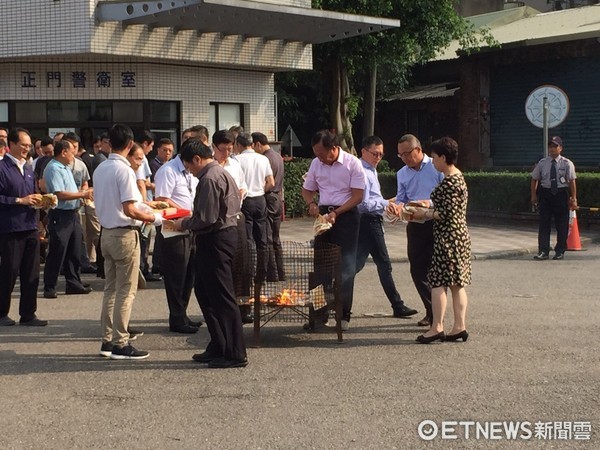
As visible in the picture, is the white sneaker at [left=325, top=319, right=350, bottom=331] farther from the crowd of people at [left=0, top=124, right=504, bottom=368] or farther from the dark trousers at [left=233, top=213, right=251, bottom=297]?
the dark trousers at [left=233, top=213, right=251, bottom=297]

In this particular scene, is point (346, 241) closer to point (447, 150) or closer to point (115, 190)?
point (447, 150)

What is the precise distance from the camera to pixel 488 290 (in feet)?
40.4

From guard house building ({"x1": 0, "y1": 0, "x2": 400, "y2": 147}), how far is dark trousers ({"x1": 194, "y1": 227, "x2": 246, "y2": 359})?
405 inches

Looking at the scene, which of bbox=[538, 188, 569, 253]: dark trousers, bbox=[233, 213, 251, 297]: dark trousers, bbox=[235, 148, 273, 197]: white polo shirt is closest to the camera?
bbox=[233, 213, 251, 297]: dark trousers

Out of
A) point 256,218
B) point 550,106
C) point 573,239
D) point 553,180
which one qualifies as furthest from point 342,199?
point 550,106

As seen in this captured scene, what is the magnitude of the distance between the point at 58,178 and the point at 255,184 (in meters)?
2.38

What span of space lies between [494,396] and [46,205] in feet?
17.4

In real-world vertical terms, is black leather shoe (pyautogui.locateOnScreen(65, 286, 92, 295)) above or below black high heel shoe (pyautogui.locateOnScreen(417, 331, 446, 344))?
below

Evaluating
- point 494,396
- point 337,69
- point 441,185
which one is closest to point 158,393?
point 494,396

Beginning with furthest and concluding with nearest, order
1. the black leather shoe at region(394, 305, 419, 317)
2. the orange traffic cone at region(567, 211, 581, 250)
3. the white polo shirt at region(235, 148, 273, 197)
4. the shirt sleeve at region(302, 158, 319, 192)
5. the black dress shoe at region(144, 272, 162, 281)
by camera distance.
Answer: the orange traffic cone at region(567, 211, 581, 250), the black dress shoe at region(144, 272, 162, 281), the white polo shirt at region(235, 148, 273, 197), the black leather shoe at region(394, 305, 419, 317), the shirt sleeve at region(302, 158, 319, 192)

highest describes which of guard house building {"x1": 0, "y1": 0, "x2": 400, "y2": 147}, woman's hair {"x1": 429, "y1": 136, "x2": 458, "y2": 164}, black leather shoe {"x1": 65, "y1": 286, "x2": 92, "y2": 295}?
guard house building {"x1": 0, "y1": 0, "x2": 400, "y2": 147}

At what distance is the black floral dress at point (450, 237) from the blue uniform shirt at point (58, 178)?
16.4 feet

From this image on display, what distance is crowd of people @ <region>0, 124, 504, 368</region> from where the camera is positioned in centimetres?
811

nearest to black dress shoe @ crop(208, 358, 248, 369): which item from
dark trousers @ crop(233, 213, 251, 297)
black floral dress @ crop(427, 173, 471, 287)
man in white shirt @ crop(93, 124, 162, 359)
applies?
man in white shirt @ crop(93, 124, 162, 359)
